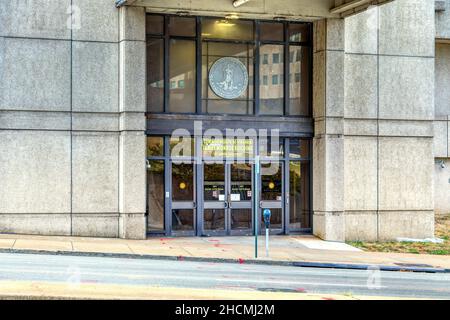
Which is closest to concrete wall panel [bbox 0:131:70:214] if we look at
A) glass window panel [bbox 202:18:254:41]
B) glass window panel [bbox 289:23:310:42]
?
glass window panel [bbox 202:18:254:41]

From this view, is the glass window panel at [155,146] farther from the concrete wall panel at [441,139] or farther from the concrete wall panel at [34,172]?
the concrete wall panel at [441,139]

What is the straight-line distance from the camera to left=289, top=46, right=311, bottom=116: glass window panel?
78.6 feet

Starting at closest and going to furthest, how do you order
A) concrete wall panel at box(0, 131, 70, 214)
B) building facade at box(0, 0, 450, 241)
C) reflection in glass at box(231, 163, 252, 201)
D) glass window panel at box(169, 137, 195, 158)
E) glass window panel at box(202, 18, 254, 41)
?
concrete wall panel at box(0, 131, 70, 214) < building facade at box(0, 0, 450, 241) < glass window panel at box(169, 137, 195, 158) < glass window panel at box(202, 18, 254, 41) < reflection in glass at box(231, 163, 252, 201)

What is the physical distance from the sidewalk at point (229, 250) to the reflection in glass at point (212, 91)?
13.4ft

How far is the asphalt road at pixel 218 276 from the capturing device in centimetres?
1225

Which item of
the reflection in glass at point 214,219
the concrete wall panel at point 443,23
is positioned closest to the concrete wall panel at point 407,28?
the concrete wall panel at point 443,23

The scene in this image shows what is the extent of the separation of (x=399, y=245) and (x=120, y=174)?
9.09 meters

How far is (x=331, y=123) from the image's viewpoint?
23203mm

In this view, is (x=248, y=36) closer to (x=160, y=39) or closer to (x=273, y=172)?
(x=160, y=39)

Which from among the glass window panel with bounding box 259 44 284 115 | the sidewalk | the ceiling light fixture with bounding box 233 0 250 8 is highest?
the ceiling light fixture with bounding box 233 0 250 8

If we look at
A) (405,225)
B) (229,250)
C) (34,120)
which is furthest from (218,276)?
(405,225)

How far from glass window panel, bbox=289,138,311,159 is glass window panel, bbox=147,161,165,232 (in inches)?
172

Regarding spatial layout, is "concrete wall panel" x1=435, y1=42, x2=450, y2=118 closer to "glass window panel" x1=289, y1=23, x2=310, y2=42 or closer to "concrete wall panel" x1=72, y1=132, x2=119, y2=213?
"glass window panel" x1=289, y1=23, x2=310, y2=42
